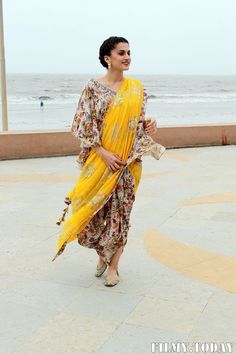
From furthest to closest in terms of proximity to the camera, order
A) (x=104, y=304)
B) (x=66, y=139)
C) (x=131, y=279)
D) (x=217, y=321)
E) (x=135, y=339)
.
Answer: (x=66, y=139), (x=131, y=279), (x=104, y=304), (x=217, y=321), (x=135, y=339)

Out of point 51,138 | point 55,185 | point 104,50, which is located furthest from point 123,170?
point 51,138

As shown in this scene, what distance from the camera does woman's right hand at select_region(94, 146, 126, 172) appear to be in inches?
138

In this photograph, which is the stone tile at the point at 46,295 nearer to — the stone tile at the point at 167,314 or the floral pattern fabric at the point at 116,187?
the floral pattern fabric at the point at 116,187

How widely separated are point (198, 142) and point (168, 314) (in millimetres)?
7324

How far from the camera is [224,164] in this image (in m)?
8.41

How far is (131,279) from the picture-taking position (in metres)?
3.81

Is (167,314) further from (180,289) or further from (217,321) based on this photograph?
(180,289)

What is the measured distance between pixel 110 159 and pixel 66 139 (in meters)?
5.80

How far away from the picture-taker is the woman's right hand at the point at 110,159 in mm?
→ 3514

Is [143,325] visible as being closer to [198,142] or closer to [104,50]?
[104,50]

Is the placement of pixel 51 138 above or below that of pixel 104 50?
below

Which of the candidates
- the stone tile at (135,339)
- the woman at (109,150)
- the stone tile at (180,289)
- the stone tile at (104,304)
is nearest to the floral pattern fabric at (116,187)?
the woman at (109,150)

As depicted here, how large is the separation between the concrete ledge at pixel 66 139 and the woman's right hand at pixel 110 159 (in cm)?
537

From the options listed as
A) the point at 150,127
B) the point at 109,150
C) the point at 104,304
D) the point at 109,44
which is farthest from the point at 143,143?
the point at 104,304
